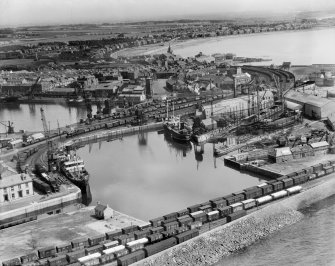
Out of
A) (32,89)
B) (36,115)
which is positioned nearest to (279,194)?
(36,115)

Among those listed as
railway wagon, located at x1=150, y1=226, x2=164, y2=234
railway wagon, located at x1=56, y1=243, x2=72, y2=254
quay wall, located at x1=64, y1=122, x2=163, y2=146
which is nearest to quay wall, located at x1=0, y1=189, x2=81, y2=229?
railway wagon, located at x1=56, y1=243, x2=72, y2=254

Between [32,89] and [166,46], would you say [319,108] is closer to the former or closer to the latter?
[32,89]

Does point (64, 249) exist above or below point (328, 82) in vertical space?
below

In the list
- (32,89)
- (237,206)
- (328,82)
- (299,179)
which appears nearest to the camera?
(237,206)

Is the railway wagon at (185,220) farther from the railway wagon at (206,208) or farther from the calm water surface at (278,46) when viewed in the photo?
the calm water surface at (278,46)

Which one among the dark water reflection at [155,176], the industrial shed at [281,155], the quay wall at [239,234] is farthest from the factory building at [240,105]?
the quay wall at [239,234]

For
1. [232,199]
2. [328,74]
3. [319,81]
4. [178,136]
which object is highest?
[328,74]
